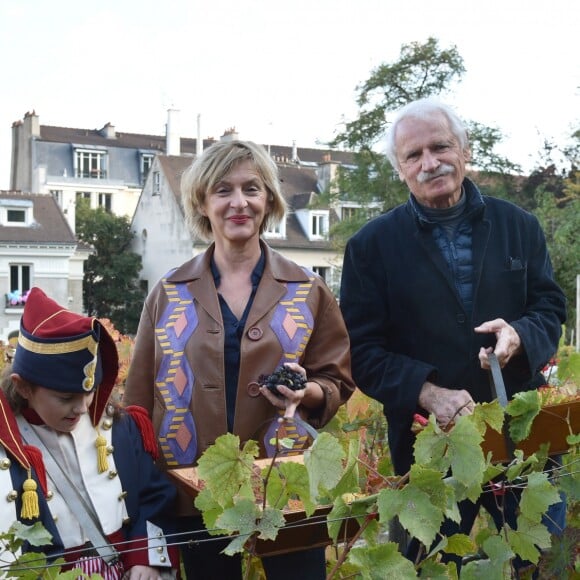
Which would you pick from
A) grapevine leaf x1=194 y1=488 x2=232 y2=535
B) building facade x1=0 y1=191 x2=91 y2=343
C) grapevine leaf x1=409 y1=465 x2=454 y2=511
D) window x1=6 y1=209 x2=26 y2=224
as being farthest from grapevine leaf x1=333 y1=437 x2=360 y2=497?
window x1=6 y1=209 x2=26 y2=224

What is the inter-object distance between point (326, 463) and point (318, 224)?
42568 millimetres

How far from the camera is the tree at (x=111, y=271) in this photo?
4428 centimetres

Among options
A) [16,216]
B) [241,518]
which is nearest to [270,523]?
[241,518]

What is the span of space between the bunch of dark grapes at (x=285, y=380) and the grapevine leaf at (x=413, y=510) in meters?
1.00

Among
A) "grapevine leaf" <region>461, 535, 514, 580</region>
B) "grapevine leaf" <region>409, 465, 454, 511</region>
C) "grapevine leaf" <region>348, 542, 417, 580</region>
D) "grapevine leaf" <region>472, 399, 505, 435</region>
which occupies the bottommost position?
"grapevine leaf" <region>461, 535, 514, 580</region>

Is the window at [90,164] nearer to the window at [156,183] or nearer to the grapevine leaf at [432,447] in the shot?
the window at [156,183]

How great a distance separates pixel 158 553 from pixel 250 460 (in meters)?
0.87

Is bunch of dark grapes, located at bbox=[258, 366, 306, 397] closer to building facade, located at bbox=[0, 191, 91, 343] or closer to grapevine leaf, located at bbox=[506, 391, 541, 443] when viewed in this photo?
grapevine leaf, located at bbox=[506, 391, 541, 443]

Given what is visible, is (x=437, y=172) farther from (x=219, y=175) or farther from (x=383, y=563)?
(x=383, y=563)

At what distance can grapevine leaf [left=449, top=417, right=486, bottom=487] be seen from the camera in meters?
1.74

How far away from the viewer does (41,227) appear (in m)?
40.2

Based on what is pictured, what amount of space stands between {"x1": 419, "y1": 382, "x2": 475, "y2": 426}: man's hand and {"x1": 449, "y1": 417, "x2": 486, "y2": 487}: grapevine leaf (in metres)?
1.00

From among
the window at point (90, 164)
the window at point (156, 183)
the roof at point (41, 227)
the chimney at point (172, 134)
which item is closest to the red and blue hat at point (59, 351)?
the roof at point (41, 227)

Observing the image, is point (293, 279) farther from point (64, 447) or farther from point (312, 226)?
point (312, 226)
